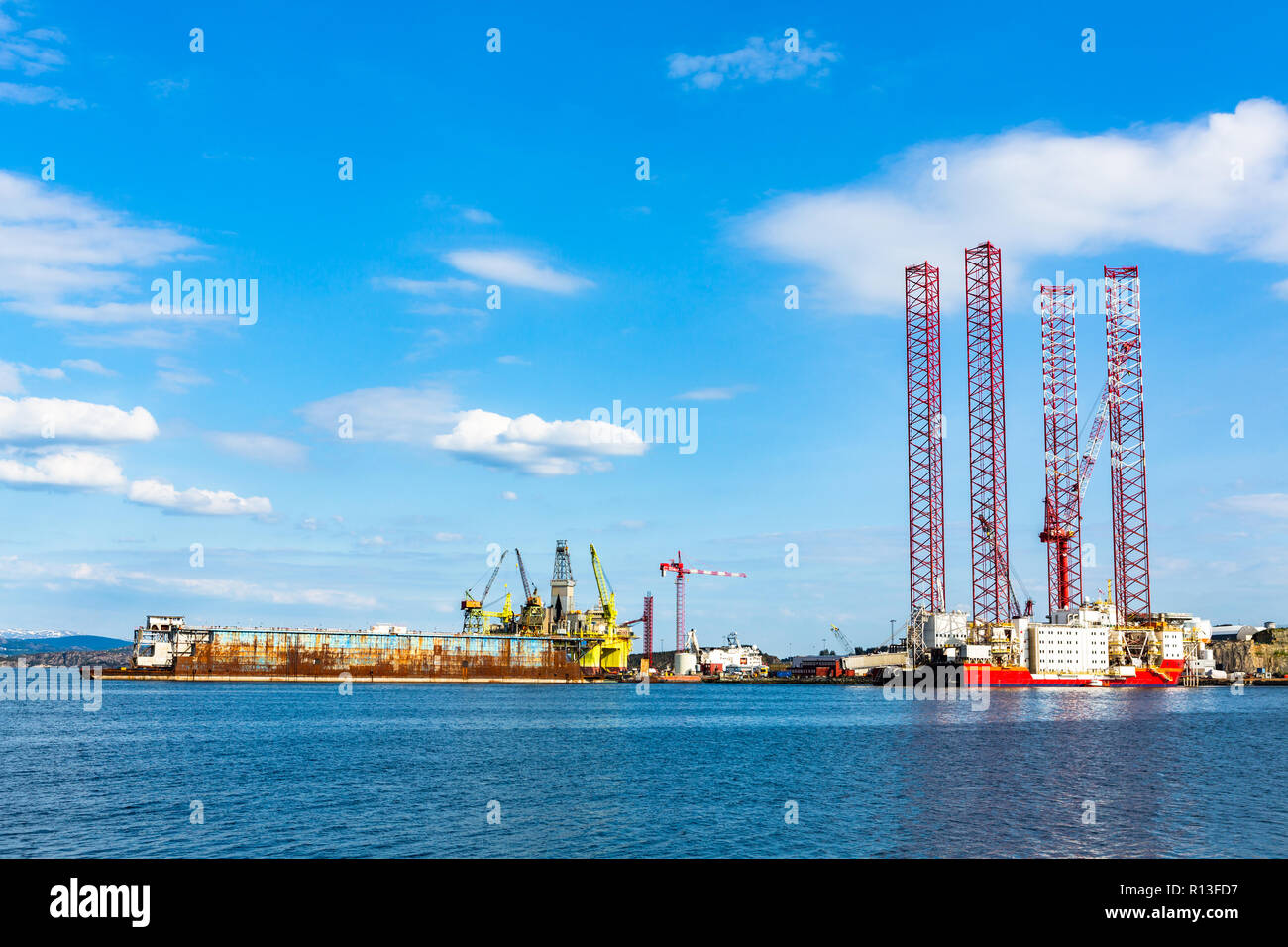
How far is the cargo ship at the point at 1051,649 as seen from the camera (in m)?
158

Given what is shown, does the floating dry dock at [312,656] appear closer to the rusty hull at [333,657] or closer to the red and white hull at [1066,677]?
the rusty hull at [333,657]

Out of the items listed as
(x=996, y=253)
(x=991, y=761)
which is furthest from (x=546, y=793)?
(x=996, y=253)

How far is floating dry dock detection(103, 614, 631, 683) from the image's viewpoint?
587 feet

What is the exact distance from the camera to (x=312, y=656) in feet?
595

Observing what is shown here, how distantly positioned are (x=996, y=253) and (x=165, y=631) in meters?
162

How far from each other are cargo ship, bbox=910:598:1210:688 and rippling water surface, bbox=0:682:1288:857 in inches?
2447

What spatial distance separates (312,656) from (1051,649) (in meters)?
130

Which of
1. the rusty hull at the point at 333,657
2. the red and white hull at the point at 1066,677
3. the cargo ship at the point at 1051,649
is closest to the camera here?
the red and white hull at the point at 1066,677

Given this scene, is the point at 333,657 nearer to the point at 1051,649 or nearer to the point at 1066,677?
the point at 1051,649

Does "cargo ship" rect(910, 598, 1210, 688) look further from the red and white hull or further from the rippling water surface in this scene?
the rippling water surface

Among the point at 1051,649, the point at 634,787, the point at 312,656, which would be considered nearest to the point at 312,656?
the point at 312,656

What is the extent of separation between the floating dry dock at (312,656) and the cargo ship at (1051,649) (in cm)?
8140

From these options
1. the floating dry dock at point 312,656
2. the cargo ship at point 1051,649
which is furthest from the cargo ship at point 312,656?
the cargo ship at point 1051,649
